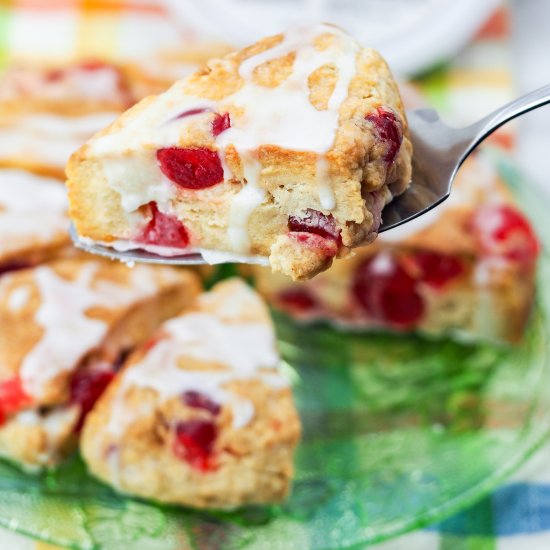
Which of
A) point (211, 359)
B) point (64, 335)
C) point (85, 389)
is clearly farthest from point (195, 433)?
point (64, 335)

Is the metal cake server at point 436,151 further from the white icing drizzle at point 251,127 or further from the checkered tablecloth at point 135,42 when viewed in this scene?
the checkered tablecloth at point 135,42

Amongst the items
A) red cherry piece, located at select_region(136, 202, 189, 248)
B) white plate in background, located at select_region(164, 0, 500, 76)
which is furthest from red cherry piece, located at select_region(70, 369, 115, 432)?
white plate in background, located at select_region(164, 0, 500, 76)

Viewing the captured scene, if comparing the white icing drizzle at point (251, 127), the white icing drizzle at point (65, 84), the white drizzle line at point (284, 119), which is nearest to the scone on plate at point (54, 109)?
the white icing drizzle at point (65, 84)

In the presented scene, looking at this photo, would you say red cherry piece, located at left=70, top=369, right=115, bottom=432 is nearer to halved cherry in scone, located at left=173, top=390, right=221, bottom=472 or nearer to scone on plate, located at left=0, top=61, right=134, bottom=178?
halved cherry in scone, located at left=173, top=390, right=221, bottom=472

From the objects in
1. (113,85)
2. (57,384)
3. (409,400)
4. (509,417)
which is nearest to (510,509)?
(509,417)

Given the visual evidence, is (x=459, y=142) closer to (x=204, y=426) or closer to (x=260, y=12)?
(x=204, y=426)

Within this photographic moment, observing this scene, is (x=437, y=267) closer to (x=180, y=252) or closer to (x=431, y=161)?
(x=431, y=161)
